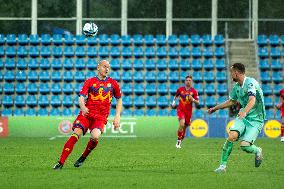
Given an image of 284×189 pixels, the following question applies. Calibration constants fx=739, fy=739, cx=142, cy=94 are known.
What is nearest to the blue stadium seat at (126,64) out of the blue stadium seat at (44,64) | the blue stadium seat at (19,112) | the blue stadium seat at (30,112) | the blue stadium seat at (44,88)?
the blue stadium seat at (44,64)

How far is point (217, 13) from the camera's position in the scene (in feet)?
117

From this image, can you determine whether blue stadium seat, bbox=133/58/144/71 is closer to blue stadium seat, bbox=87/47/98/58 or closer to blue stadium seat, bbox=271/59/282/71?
blue stadium seat, bbox=87/47/98/58

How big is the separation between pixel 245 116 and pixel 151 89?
1949 centimetres

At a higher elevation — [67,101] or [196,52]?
[196,52]

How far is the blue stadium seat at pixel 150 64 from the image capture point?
3316cm

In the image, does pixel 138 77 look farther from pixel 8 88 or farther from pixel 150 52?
pixel 8 88

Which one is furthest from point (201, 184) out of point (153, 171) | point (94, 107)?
point (94, 107)

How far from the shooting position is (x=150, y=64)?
109 ft

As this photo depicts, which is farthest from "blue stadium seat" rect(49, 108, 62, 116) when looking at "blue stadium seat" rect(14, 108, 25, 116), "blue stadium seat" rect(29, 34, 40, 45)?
"blue stadium seat" rect(29, 34, 40, 45)

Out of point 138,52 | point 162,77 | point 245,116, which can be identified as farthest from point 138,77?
point 245,116

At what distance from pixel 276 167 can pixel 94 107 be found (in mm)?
3703

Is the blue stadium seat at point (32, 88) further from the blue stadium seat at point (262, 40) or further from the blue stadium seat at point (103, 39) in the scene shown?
the blue stadium seat at point (262, 40)

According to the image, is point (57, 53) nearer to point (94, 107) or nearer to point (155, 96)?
point (155, 96)

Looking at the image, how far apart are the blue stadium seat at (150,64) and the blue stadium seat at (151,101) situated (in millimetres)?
1622
